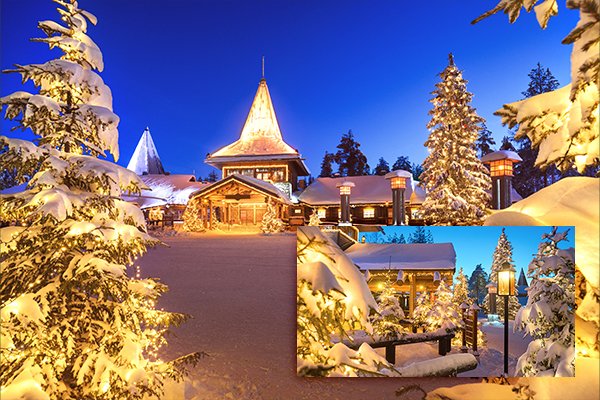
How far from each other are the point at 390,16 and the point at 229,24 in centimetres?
201

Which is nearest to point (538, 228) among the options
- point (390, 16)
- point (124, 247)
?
point (390, 16)

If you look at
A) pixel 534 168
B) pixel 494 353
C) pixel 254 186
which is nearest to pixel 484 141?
pixel 534 168

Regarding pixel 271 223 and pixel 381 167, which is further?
pixel 381 167

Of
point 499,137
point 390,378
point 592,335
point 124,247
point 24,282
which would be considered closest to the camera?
point 24,282

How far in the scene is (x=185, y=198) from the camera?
4.91 m

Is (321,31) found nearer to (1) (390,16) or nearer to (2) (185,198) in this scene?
(1) (390,16)

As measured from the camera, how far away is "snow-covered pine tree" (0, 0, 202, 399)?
2.67 m

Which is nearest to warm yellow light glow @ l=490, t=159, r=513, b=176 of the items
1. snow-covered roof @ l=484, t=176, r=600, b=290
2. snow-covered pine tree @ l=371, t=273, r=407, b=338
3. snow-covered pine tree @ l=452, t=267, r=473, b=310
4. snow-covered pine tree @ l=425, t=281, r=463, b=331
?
snow-covered roof @ l=484, t=176, r=600, b=290

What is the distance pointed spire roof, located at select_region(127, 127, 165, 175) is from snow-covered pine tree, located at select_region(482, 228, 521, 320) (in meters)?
4.00

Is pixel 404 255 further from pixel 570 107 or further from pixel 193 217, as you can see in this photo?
pixel 193 217

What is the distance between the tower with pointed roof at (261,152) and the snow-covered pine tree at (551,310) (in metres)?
2.89

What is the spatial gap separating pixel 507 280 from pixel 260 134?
323 centimetres

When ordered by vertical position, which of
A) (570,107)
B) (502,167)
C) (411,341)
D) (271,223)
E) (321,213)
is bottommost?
(411,341)

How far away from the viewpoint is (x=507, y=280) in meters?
3.83
